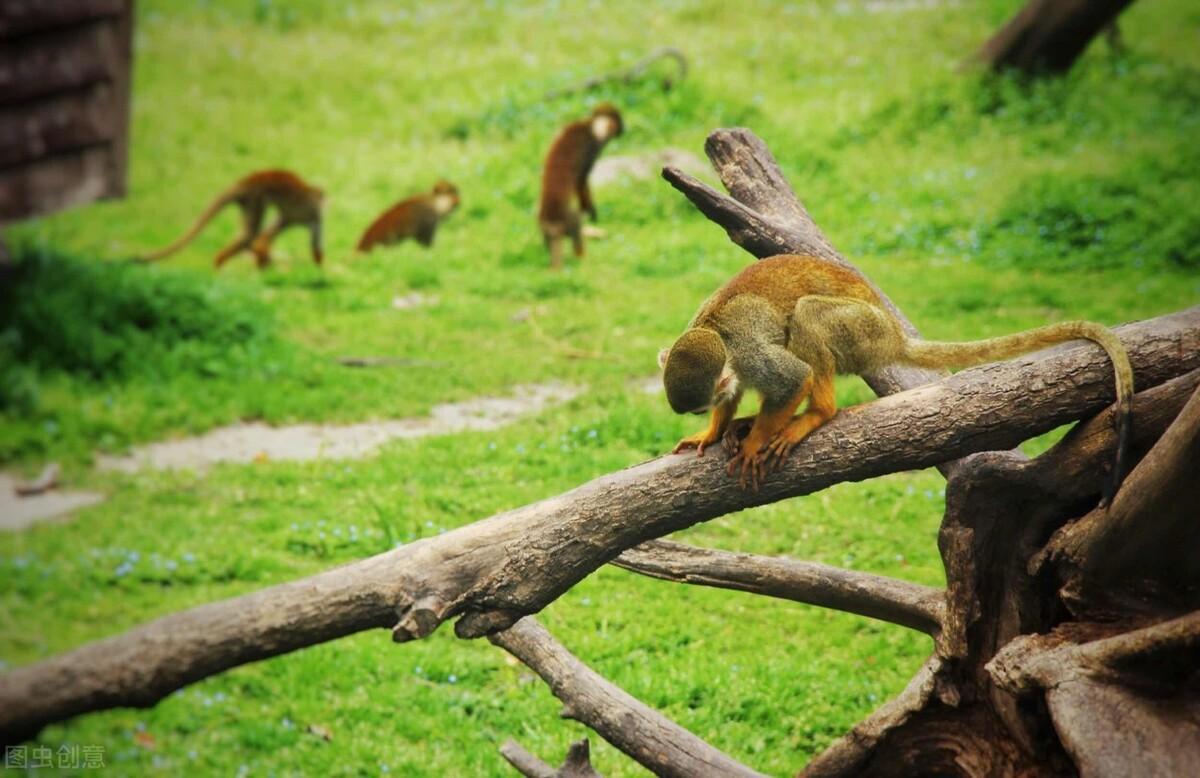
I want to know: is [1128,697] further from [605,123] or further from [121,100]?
[121,100]

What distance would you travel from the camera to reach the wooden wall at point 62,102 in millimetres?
8156

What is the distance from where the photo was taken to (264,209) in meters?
10.3

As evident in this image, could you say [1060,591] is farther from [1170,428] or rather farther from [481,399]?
[481,399]

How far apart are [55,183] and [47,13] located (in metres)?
1.20

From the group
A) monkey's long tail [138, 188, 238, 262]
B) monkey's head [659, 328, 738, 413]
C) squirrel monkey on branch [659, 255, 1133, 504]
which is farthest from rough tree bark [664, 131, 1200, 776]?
monkey's long tail [138, 188, 238, 262]

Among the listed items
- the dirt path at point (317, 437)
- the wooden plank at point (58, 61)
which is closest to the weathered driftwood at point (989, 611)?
the dirt path at point (317, 437)

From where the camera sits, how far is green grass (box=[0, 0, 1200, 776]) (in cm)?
498

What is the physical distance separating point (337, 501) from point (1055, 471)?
4.17m

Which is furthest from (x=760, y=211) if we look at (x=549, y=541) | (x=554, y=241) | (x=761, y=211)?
(x=554, y=241)

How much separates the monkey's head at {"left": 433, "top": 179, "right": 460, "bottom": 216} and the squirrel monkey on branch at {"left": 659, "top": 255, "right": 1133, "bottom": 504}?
23.8ft

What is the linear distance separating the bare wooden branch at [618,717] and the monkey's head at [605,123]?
6.97m

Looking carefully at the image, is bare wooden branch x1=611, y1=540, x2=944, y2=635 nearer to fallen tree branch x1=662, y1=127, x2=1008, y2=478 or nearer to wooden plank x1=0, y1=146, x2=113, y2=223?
fallen tree branch x1=662, y1=127, x2=1008, y2=478

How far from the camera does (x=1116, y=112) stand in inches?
471

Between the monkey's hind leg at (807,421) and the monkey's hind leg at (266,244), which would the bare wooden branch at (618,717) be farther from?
the monkey's hind leg at (266,244)
